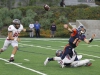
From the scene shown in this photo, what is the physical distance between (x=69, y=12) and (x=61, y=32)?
193 inches

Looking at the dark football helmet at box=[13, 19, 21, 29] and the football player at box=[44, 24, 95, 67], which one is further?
the dark football helmet at box=[13, 19, 21, 29]

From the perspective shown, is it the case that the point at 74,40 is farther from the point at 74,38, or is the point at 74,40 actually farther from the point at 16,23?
the point at 16,23

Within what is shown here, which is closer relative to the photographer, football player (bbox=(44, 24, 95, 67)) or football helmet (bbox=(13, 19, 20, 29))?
football player (bbox=(44, 24, 95, 67))

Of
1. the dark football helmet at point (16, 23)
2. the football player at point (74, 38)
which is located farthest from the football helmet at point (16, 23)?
A: the football player at point (74, 38)

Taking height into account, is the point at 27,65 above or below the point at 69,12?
above

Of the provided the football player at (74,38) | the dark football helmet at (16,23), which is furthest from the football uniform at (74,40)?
the dark football helmet at (16,23)

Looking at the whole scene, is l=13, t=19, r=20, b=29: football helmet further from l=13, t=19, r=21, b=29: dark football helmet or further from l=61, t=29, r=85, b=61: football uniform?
l=61, t=29, r=85, b=61: football uniform

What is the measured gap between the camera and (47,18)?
3750 cm

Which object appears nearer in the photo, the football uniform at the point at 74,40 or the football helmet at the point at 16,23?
the football uniform at the point at 74,40

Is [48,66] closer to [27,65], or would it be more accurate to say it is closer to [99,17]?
[27,65]

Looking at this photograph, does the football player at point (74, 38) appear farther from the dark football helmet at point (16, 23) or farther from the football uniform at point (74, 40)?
the dark football helmet at point (16, 23)

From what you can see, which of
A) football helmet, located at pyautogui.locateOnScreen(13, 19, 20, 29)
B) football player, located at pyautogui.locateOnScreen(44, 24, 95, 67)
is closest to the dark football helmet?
football helmet, located at pyautogui.locateOnScreen(13, 19, 20, 29)

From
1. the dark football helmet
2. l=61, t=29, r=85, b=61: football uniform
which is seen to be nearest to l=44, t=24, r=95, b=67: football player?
l=61, t=29, r=85, b=61: football uniform

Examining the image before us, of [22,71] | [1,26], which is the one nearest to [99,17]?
[1,26]
